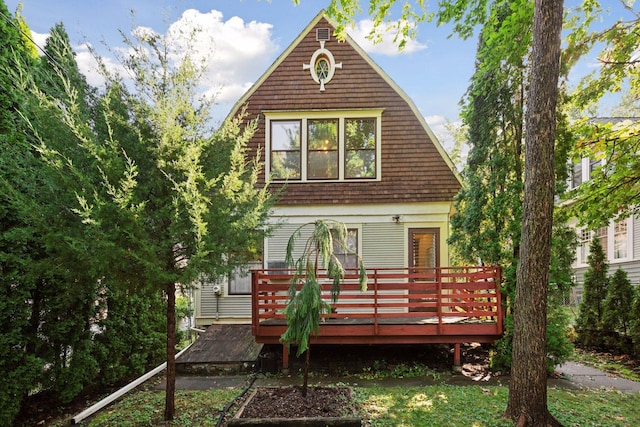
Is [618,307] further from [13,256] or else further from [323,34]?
[13,256]

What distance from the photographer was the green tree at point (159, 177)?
3701 millimetres

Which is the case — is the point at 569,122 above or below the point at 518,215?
above

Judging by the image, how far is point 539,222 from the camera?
4387 mm

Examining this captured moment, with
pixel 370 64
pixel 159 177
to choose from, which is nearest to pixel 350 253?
pixel 370 64

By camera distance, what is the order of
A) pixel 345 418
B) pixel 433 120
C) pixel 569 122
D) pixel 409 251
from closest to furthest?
1. pixel 345 418
2. pixel 569 122
3. pixel 409 251
4. pixel 433 120

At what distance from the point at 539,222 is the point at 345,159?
17.9ft

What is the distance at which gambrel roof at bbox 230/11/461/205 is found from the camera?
9.08m

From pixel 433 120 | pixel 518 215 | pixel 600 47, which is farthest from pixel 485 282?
pixel 433 120

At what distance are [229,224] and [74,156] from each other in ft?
Result: 5.79

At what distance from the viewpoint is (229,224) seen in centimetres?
433

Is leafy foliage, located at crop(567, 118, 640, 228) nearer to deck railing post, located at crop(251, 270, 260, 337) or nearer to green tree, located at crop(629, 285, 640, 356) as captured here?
green tree, located at crop(629, 285, 640, 356)

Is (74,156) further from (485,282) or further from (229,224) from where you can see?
(485,282)

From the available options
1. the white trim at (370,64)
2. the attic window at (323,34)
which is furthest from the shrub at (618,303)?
the attic window at (323,34)

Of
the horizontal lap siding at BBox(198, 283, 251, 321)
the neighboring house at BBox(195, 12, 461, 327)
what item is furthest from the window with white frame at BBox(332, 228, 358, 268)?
the horizontal lap siding at BBox(198, 283, 251, 321)
